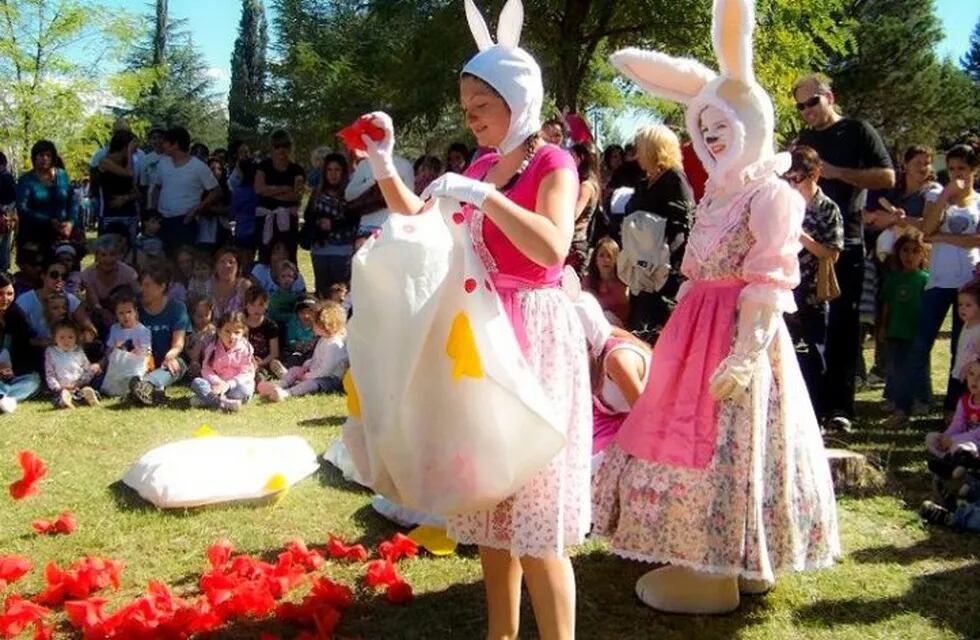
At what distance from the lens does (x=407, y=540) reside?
13.0 ft

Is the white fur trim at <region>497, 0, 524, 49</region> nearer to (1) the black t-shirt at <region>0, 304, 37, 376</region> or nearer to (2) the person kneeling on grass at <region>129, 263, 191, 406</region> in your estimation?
(2) the person kneeling on grass at <region>129, 263, 191, 406</region>

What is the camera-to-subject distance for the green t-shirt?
22.9ft

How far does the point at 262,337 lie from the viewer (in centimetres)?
798

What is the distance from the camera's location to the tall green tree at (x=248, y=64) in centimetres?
4866

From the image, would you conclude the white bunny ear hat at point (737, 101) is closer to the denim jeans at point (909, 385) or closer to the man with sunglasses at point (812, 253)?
the man with sunglasses at point (812, 253)

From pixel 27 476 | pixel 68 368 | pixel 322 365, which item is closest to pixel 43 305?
pixel 68 368

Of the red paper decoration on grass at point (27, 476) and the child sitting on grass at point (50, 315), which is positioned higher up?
the child sitting on grass at point (50, 315)

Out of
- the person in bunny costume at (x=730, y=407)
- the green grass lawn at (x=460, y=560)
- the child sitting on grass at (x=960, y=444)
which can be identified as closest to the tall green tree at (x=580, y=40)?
the green grass lawn at (x=460, y=560)

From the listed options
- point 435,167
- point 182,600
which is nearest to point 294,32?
point 435,167

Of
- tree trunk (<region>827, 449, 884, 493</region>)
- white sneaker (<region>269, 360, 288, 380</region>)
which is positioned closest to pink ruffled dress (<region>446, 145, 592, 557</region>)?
tree trunk (<region>827, 449, 884, 493</region>)

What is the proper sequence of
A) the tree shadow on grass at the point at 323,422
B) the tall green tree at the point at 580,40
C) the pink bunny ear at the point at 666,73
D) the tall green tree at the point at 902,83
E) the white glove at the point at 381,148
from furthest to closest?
the tall green tree at the point at 902,83, the tall green tree at the point at 580,40, the tree shadow on grass at the point at 323,422, the pink bunny ear at the point at 666,73, the white glove at the point at 381,148

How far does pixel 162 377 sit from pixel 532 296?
5115mm

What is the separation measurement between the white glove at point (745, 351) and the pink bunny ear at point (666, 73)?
0.89 meters

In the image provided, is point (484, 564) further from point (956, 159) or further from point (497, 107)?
point (956, 159)
